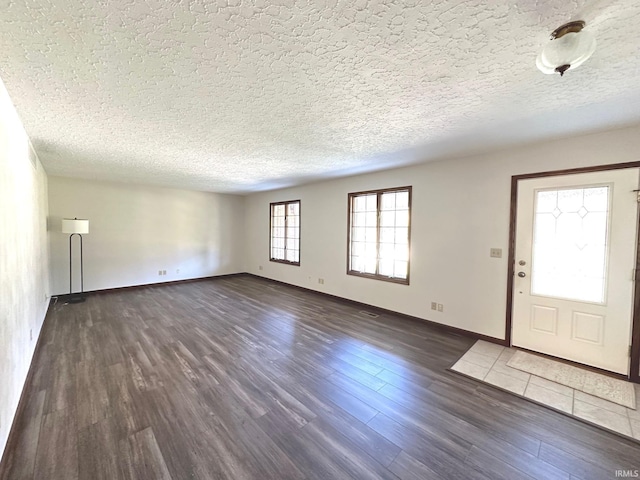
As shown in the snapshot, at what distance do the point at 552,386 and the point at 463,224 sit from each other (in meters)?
1.98

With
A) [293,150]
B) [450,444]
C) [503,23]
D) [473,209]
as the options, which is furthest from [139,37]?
[473,209]

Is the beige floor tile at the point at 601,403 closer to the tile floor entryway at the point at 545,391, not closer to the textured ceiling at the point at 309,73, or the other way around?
the tile floor entryway at the point at 545,391

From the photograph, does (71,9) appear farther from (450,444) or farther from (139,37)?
(450,444)

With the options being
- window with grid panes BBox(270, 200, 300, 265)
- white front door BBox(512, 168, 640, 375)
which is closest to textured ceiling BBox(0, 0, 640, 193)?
white front door BBox(512, 168, 640, 375)

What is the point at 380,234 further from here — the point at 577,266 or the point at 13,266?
the point at 13,266

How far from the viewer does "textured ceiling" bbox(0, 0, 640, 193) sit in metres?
1.19

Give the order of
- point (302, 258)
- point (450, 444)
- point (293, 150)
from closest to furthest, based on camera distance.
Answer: point (450, 444), point (293, 150), point (302, 258)

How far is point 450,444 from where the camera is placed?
5.73ft

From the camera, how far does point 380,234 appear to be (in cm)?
459

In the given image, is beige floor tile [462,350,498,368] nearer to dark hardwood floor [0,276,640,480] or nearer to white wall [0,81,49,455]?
dark hardwood floor [0,276,640,480]

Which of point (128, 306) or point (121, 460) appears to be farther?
point (128, 306)

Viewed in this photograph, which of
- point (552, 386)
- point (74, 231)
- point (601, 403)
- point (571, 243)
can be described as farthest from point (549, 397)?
point (74, 231)

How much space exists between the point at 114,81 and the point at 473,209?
3.94 metres

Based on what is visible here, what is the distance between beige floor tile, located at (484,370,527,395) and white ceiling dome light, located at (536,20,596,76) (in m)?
2.52
